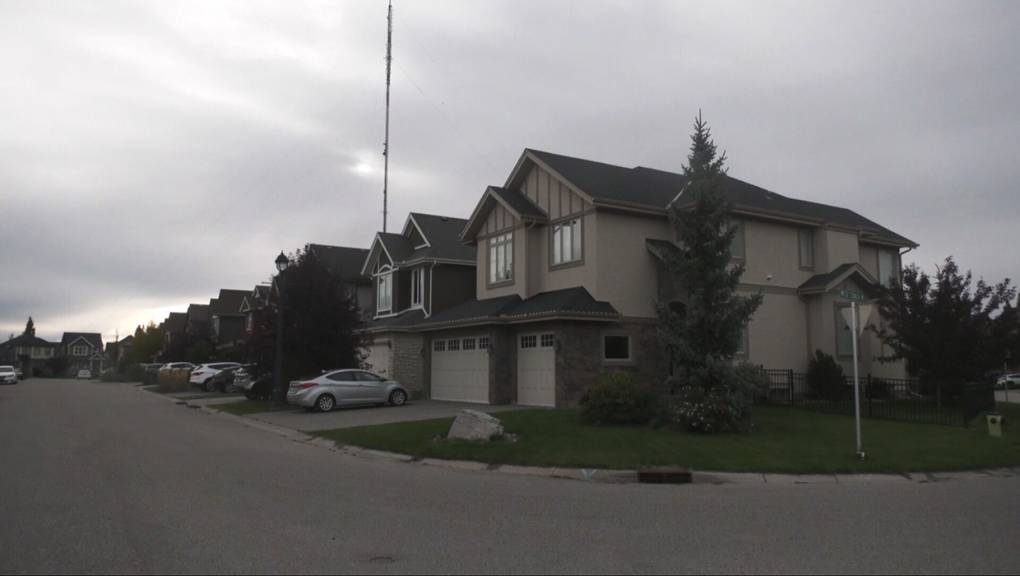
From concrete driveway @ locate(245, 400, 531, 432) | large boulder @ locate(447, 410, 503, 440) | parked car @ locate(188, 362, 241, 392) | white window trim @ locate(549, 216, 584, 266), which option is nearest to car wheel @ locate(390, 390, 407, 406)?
concrete driveway @ locate(245, 400, 531, 432)

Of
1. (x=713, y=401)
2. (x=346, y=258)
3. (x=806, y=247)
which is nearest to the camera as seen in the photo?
(x=713, y=401)

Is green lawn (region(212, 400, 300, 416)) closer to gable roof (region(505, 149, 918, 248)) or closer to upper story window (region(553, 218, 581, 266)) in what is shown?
upper story window (region(553, 218, 581, 266))

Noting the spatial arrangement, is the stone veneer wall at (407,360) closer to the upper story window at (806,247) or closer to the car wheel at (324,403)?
the car wheel at (324,403)

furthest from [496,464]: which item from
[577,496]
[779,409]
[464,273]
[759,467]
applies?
[464,273]

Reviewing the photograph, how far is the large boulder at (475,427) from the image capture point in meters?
17.3

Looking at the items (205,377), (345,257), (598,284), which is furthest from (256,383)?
(345,257)

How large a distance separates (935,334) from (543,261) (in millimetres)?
12289

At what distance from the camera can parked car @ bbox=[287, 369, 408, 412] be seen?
87.0 ft

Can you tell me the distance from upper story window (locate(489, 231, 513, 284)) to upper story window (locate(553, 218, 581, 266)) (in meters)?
2.25

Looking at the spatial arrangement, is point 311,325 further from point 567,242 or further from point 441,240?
point 567,242

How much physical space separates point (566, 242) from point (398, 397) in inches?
320

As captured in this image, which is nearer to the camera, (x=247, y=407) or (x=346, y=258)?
(x=247, y=407)

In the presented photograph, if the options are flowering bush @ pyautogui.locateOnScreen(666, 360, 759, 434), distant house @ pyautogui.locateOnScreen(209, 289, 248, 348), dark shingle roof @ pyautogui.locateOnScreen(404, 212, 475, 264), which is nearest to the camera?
flowering bush @ pyautogui.locateOnScreen(666, 360, 759, 434)

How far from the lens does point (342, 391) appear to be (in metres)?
27.1
